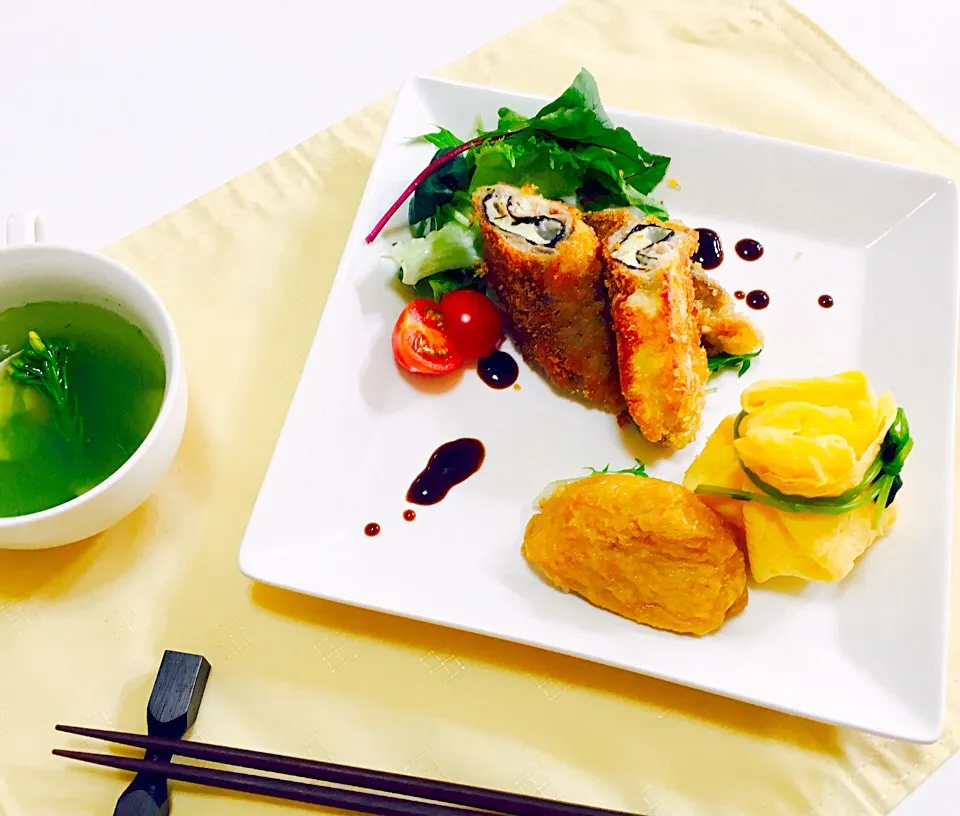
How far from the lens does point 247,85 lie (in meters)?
2.57

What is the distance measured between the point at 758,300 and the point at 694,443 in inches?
16.5

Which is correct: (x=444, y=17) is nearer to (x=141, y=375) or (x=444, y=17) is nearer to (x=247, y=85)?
(x=247, y=85)

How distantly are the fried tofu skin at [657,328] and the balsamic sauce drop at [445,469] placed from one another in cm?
35

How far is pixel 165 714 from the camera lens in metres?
1.64

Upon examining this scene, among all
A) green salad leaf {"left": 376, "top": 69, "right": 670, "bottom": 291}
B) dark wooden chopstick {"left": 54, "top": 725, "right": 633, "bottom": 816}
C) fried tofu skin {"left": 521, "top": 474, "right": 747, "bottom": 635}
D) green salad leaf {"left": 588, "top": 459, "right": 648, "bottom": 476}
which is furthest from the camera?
green salad leaf {"left": 376, "top": 69, "right": 670, "bottom": 291}

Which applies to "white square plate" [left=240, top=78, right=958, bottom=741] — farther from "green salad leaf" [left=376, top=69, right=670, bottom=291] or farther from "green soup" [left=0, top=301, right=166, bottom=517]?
"green soup" [left=0, top=301, right=166, bottom=517]

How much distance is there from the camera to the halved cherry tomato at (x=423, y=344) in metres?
1.98

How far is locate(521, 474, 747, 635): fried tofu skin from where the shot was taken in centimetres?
166

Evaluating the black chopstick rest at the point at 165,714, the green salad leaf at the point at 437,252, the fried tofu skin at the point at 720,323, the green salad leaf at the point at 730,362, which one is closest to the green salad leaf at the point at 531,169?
the green salad leaf at the point at 437,252

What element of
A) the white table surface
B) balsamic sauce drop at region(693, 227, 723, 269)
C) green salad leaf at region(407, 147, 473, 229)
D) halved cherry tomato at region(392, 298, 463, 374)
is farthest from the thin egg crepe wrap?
the white table surface

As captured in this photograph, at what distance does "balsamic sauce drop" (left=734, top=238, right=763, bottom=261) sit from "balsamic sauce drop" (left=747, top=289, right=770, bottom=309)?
0.33 ft

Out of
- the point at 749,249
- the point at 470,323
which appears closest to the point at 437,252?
the point at 470,323

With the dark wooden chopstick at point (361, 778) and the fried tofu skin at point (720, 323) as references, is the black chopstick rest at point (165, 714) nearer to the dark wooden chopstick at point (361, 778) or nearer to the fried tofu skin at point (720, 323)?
the dark wooden chopstick at point (361, 778)

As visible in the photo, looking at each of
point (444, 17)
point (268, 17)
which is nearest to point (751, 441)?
point (444, 17)
